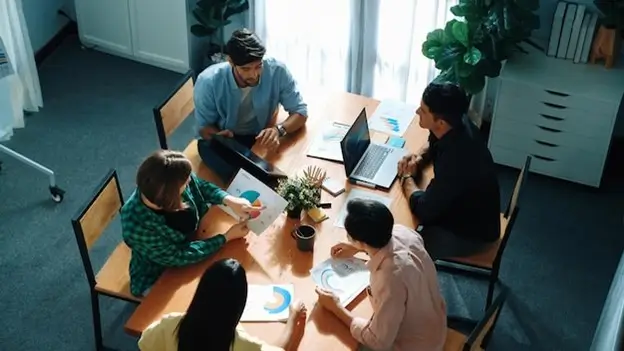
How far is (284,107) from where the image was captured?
385 cm

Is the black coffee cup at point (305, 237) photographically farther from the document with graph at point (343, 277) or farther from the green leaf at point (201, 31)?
the green leaf at point (201, 31)

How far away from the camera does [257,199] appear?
3232 mm

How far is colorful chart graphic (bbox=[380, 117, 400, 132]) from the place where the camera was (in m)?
3.81

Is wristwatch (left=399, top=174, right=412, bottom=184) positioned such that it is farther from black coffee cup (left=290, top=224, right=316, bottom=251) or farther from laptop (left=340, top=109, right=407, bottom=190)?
black coffee cup (left=290, top=224, right=316, bottom=251)

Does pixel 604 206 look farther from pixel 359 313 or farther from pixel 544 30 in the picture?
pixel 359 313

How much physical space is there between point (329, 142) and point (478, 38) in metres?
1.17

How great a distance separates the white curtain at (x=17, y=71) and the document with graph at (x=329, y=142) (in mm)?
2001

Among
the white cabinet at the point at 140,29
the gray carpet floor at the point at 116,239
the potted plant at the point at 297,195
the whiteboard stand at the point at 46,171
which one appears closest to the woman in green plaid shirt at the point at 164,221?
the potted plant at the point at 297,195

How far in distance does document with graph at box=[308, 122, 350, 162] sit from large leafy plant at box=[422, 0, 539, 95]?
0.89 m

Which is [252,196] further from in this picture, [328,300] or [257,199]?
[328,300]

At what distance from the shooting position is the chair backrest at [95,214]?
10.2 feet

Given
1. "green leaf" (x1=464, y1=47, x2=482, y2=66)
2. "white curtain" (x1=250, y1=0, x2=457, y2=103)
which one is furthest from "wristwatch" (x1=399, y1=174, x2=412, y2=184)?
"white curtain" (x1=250, y1=0, x2=457, y2=103)

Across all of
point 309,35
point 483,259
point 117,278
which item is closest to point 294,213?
point 117,278

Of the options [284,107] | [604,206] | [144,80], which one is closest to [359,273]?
[284,107]
